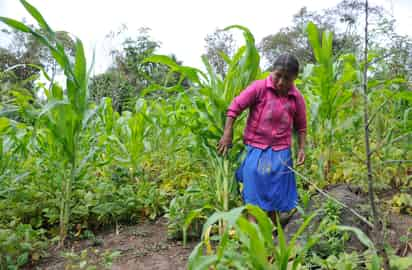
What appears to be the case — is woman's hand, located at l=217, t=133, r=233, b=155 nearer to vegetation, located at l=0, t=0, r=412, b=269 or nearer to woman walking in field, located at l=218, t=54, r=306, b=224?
woman walking in field, located at l=218, t=54, r=306, b=224

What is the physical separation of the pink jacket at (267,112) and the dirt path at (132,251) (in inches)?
36.5

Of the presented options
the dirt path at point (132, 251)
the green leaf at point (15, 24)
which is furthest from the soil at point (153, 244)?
the green leaf at point (15, 24)

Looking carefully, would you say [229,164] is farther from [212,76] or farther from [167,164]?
[167,164]

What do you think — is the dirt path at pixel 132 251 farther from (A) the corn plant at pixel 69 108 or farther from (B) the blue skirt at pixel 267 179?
(B) the blue skirt at pixel 267 179

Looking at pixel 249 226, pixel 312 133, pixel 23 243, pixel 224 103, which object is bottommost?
pixel 23 243

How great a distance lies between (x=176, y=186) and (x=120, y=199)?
2.28ft

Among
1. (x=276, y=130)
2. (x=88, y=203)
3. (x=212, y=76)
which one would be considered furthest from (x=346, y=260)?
(x=88, y=203)

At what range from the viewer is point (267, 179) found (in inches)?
90.1

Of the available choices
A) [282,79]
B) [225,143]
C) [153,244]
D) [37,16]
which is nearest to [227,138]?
[225,143]

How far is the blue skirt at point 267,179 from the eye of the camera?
2271 mm

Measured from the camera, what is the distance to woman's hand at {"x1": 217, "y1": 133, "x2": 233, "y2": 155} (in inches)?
89.6

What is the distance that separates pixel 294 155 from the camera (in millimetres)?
2604

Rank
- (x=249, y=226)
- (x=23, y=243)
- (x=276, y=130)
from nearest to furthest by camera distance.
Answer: (x=249, y=226)
(x=23, y=243)
(x=276, y=130)

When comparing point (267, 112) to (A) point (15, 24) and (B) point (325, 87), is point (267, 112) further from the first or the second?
(A) point (15, 24)
